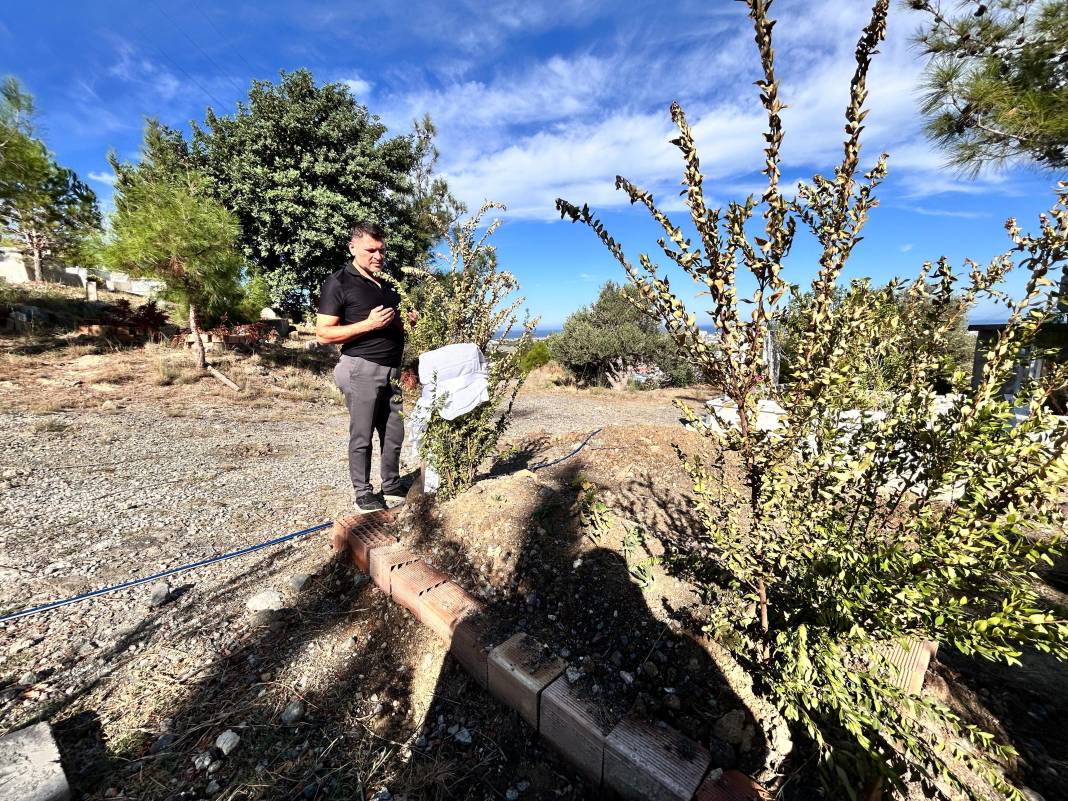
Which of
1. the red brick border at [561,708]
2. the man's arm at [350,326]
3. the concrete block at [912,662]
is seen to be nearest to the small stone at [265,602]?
the red brick border at [561,708]

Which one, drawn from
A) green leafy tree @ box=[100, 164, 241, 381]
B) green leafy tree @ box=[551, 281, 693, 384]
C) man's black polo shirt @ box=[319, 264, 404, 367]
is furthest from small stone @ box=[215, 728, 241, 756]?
A: green leafy tree @ box=[551, 281, 693, 384]

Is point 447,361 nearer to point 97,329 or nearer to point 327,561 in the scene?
point 327,561

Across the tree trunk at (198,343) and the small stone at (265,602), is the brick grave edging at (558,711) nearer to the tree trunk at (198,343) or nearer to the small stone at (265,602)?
the small stone at (265,602)

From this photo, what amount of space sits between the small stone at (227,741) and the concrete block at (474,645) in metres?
0.71

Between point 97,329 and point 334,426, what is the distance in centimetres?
730

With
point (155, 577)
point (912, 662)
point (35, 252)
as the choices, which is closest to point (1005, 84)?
point (912, 662)

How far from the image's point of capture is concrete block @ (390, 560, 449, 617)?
1910 mm

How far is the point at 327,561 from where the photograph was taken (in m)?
2.39

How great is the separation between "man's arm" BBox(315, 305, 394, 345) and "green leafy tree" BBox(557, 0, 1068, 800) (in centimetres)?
172

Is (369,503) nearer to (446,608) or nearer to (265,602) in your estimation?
(265,602)

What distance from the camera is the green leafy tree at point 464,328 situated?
2.55 metres

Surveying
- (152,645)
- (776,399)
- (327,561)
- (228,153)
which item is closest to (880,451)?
(776,399)

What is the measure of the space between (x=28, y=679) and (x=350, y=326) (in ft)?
6.15

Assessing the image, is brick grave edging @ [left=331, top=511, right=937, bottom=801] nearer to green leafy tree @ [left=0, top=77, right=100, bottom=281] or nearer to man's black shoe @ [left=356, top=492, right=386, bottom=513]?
man's black shoe @ [left=356, top=492, right=386, bottom=513]
